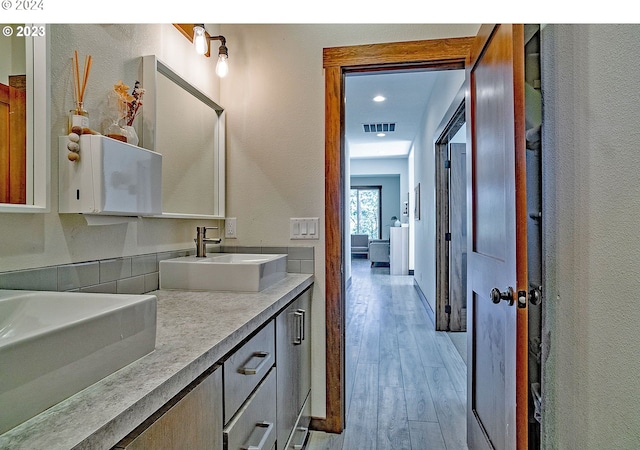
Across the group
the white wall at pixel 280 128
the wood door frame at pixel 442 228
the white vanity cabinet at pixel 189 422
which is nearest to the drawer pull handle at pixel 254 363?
the white vanity cabinet at pixel 189 422

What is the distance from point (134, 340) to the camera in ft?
2.38

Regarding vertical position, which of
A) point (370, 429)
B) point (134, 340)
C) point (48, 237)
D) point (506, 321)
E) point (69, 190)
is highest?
point (69, 190)

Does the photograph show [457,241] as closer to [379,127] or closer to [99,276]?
[379,127]

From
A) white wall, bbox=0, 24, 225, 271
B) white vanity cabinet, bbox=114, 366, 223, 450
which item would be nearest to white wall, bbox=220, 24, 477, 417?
white wall, bbox=0, 24, 225, 271

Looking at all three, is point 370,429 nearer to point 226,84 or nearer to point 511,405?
point 511,405

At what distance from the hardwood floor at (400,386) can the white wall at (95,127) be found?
132 centimetres

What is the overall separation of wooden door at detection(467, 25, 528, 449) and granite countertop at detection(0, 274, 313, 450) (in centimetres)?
80

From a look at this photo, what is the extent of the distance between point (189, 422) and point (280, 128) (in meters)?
1.63

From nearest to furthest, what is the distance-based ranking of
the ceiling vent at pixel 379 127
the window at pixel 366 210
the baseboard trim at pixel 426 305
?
the baseboard trim at pixel 426 305, the ceiling vent at pixel 379 127, the window at pixel 366 210

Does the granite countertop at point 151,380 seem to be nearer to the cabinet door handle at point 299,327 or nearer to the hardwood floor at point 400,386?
the cabinet door handle at point 299,327

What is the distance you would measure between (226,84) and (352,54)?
29.3 inches

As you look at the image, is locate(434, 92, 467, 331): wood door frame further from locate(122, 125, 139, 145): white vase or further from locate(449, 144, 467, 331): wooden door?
locate(122, 125, 139, 145): white vase

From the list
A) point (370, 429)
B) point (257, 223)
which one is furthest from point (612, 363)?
A: point (257, 223)

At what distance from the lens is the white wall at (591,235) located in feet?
2.60
